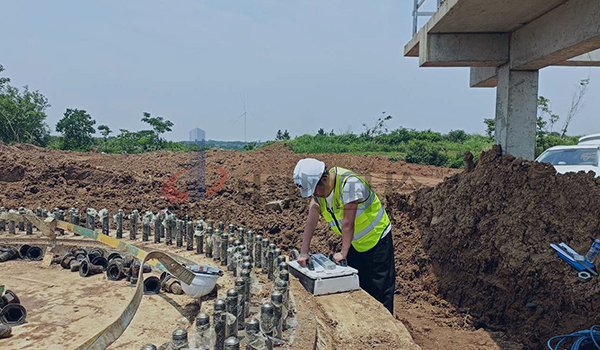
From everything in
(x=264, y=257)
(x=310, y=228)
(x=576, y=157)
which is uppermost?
(x=576, y=157)

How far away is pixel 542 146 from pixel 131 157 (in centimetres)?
1763

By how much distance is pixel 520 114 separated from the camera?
6281 millimetres

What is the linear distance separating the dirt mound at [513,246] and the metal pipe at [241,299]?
134 inches

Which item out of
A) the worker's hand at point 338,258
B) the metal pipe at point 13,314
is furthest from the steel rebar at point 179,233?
the worker's hand at point 338,258

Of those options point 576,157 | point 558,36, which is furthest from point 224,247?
point 576,157

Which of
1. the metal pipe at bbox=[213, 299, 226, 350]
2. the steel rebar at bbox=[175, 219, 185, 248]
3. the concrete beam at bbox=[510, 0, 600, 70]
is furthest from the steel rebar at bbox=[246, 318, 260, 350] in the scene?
the concrete beam at bbox=[510, 0, 600, 70]

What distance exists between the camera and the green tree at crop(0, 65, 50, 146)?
24359mm

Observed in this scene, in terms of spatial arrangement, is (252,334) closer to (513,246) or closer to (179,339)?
(179,339)

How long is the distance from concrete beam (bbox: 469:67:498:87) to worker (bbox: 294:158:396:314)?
14.6ft

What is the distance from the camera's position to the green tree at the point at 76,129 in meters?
25.2

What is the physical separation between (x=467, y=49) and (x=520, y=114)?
127cm

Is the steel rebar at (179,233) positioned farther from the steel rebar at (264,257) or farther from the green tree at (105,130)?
the green tree at (105,130)

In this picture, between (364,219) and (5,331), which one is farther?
(364,219)

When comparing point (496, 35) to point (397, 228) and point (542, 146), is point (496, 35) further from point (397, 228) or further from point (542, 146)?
point (542, 146)
